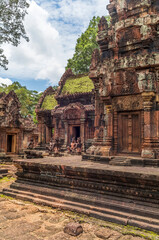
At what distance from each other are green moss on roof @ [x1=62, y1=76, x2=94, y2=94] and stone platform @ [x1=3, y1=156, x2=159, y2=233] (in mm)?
13679

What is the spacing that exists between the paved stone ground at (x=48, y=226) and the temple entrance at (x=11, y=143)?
10992mm

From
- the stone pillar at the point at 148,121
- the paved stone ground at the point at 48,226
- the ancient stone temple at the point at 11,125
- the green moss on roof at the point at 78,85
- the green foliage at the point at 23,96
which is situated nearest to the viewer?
the paved stone ground at the point at 48,226

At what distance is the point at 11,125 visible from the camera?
46.2ft

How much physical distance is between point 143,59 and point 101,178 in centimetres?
378

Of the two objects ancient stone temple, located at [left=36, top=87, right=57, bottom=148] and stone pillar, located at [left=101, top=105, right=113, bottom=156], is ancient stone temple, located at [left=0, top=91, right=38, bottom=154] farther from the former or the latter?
stone pillar, located at [left=101, top=105, right=113, bottom=156]

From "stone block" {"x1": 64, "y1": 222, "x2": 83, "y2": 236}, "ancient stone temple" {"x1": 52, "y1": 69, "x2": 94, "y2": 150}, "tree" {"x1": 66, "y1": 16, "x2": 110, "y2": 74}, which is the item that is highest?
"tree" {"x1": 66, "y1": 16, "x2": 110, "y2": 74}

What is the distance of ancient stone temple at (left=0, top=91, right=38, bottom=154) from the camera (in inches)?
546

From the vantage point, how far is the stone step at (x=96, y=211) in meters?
3.35

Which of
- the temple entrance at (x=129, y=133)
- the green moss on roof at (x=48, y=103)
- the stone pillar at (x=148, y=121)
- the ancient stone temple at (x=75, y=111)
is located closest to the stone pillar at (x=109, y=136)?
the temple entrance at (x=129, y=133)

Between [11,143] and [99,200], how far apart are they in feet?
41.3

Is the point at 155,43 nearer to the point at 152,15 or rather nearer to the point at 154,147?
the point at 152,15

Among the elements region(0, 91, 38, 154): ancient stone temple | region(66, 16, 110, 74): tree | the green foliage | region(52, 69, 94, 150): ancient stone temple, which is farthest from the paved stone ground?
the green foliage

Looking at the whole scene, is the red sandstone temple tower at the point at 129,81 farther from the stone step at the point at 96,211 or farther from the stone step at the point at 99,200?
the stone step at the point at 96,211

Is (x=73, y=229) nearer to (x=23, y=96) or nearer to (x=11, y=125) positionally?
(x=11, y=125)
